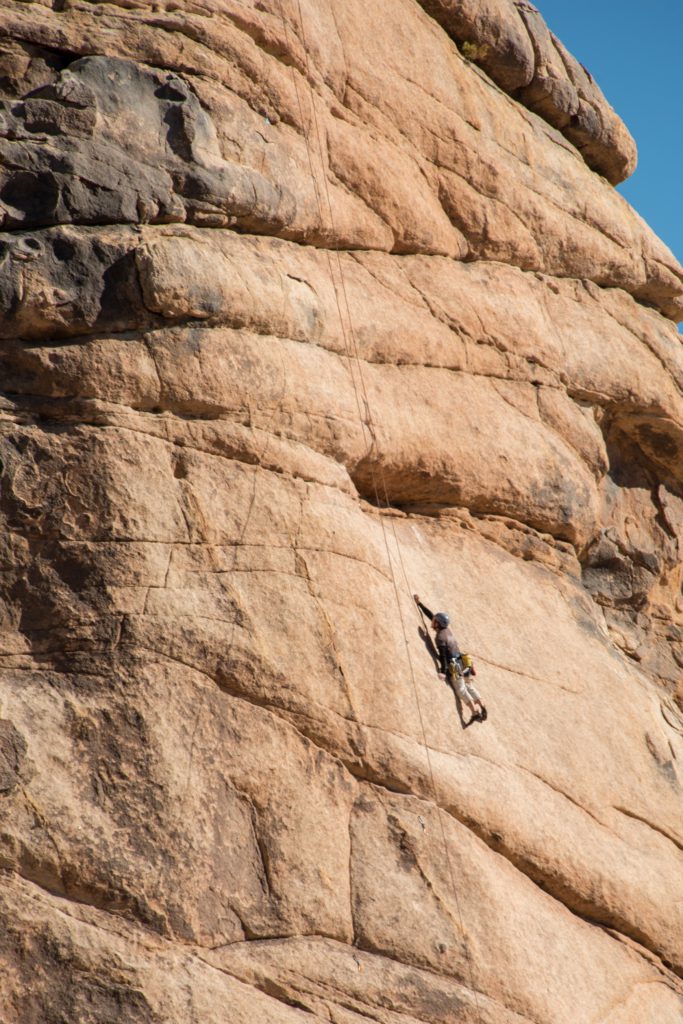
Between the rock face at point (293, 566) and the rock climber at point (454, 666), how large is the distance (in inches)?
9.2

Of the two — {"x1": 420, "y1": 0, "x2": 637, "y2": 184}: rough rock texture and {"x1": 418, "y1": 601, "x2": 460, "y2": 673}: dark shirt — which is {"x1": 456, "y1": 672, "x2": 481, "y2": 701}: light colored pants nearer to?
{"x1": 418, "y1": 601, "x2": 460, "y2": 673}: dark shirt

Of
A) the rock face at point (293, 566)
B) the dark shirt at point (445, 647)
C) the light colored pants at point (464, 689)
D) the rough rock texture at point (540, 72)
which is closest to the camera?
the rock face at point (293, 566)

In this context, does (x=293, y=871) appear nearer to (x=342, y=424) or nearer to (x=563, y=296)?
(x=342, y=424)

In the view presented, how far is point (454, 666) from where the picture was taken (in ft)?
52.9

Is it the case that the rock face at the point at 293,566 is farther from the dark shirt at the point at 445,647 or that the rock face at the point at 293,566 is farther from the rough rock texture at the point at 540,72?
the rough rock texture at the point at 540,72

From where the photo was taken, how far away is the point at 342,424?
16438mm

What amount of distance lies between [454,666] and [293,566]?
2797 millimetres

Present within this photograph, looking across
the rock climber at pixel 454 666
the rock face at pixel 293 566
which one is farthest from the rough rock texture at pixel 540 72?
the rock climber at pixel 454 666

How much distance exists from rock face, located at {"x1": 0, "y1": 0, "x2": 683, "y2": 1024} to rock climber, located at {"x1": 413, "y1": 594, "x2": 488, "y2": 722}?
0.23m

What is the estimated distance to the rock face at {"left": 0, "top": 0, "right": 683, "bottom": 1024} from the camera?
12797mm

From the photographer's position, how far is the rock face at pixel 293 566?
504 inches

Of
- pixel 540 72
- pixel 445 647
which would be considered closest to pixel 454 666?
pixel 445 647

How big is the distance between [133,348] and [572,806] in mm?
8635

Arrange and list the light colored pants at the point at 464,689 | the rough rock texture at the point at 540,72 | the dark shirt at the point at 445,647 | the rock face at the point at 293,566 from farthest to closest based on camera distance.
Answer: the rough rock texture at the point at 540,72 → the dark shirt at the point at 445,647 → the light colored pants at the point at 464,689 → the rock face at the point at 293,566
